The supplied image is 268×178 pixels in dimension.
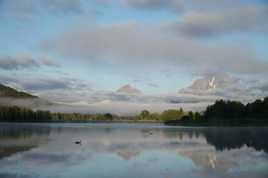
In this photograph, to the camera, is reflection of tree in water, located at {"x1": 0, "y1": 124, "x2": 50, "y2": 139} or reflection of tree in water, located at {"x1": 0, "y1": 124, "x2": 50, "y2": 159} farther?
reflection of tree in water, located at {"x1": 0, "y1": 124, "x2": 50, "y2": 139}

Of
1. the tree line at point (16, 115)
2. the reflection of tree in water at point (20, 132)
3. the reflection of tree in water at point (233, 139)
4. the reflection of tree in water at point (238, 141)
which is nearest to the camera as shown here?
the reflection of tree in water at point (238, 141)

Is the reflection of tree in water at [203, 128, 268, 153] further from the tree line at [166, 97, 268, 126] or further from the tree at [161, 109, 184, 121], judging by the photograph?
the tree at [161, 109, 184, 121]

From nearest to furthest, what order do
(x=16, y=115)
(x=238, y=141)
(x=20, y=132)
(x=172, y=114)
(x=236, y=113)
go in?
(x=238, y=141) < (x=20, y=132) < (x=236, y=113) < (x=16, y=115) < (x=172, y=114)

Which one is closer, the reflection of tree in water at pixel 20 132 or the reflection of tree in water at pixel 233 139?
the reflection of tree in water at pixel 233 139

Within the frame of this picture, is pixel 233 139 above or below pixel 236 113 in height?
below

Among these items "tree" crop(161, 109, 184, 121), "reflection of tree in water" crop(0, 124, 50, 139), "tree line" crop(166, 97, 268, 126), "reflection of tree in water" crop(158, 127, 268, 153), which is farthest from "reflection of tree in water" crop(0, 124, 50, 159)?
"tree" crop(161, 109, 184, 121)

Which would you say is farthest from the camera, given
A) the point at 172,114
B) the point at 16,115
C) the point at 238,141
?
the point at 172,114

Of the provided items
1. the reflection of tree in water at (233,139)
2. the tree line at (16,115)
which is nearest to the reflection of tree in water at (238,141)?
the reflection of tree in water at (233,139)

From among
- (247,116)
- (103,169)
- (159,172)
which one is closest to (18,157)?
(103,169)

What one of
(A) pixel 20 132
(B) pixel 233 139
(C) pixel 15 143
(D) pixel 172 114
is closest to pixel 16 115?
(D) pixel 172 114

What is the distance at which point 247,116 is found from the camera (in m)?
97.6

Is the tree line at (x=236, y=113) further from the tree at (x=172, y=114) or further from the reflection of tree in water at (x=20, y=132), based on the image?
the reflection of tree in water at (x=20, y=132)

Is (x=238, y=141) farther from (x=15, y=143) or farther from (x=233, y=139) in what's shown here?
(x=15, y=143)

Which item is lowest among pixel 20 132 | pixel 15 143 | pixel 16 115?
pixel 15 143
